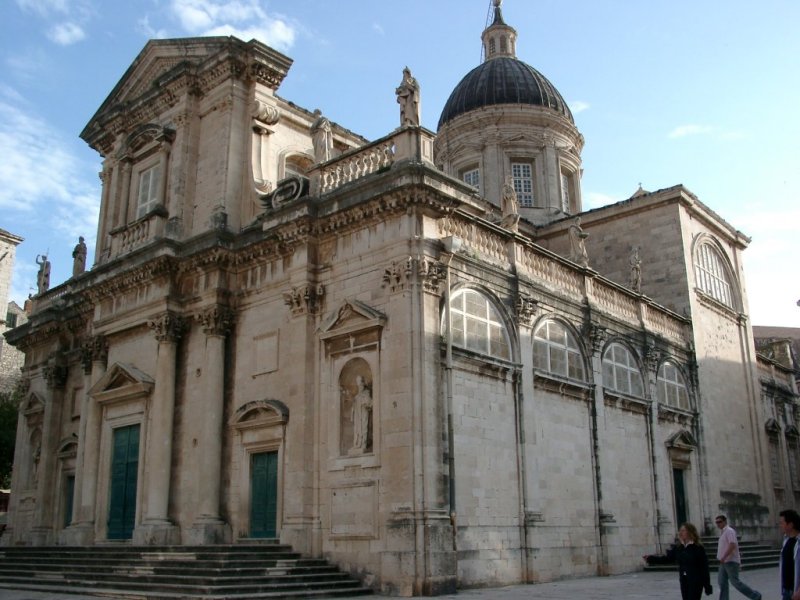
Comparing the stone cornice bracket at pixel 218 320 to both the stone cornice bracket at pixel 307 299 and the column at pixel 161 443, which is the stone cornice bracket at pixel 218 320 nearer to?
the column at pixel 161 443

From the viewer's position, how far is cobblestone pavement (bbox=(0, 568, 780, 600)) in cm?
1409

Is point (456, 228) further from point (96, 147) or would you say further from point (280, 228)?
point (96, 147)

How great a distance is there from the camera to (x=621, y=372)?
22672 mm

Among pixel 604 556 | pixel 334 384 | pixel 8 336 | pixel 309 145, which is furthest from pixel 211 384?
pixel 8 336

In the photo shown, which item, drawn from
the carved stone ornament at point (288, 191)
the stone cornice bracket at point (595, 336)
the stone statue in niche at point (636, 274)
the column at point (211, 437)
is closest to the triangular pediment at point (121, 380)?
the column at point (211, 437)

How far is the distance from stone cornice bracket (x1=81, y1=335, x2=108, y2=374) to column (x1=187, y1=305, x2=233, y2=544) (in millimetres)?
4644

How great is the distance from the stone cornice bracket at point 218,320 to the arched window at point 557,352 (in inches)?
288

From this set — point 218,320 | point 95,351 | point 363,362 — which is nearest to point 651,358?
point 363,362

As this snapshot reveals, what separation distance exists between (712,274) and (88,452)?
70.4 ft

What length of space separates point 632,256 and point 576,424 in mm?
8225

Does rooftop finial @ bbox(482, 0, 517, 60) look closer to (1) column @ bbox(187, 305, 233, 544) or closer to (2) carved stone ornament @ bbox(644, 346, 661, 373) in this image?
(2) carved stone ornament @ bbox(644, 346, 661, 373)

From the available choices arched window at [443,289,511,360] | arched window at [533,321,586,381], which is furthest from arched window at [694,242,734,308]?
arched window at [443,289,511,360]

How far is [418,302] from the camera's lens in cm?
1591

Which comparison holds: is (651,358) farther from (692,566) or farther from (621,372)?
(692,566)
